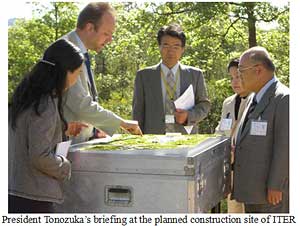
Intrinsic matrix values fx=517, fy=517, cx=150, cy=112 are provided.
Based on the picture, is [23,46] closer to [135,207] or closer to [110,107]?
[110,107]

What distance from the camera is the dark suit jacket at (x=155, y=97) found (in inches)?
174

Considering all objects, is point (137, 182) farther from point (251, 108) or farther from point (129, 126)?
point (251, 108)

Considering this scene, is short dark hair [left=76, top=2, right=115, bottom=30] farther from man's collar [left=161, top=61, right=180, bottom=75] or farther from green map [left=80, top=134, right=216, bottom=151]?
man's collar [left=161, top=61, right=180, bottom=75]

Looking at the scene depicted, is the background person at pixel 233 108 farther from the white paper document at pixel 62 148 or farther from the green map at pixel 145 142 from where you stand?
the white paper document at pixel 62 148

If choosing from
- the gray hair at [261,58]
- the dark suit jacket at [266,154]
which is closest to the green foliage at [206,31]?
the gray hair at [261,58]

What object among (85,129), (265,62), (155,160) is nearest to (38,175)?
(155,160)

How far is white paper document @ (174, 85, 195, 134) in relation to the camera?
418cm

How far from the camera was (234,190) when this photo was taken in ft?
11.7

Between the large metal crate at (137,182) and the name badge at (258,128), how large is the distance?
56 centimetres

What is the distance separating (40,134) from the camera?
2.55 m

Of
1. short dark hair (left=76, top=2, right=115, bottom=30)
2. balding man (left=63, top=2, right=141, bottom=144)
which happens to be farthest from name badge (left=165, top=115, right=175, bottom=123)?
short dark hair (left=76, top=2, right=115, bottom=30)

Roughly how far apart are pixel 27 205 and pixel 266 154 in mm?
1613

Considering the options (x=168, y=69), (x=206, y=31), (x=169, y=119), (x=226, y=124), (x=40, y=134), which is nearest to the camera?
(x=40, y=134)

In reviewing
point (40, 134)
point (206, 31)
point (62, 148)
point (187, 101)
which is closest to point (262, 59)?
point (187, 101)
